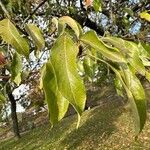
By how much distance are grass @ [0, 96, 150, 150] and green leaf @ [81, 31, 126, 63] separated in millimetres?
14674

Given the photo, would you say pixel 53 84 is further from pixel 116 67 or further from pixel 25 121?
pixel 25 121

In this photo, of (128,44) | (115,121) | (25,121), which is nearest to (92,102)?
(25,121)

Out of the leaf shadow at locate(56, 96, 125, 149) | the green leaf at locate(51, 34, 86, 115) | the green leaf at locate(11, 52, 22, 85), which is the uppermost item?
the green leaf at locate(51, 34, 86, 115)

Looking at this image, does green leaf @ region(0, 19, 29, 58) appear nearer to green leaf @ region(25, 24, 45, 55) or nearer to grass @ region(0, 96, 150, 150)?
green leaf @ region(25, 24, 45, 55)

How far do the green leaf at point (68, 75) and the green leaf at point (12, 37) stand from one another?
208 mm

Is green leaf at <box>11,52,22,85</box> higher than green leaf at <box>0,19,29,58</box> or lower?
lower

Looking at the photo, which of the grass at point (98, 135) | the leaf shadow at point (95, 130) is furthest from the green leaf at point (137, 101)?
the leaf shadow at point (95, 130)

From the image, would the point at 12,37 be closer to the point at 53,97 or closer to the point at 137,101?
the point at 53,97

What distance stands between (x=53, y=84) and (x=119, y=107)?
77.6 feet

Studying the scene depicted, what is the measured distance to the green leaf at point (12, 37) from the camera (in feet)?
3.46

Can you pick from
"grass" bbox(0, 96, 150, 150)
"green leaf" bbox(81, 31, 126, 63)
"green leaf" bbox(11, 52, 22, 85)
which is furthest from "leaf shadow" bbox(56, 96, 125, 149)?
"green leaf" bbox(81, 31, 126, 63)

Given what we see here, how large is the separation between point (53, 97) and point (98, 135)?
1870 centimetres

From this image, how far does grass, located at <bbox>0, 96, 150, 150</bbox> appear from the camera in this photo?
57.2 ft

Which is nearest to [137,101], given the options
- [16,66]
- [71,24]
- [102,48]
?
[102,48]
